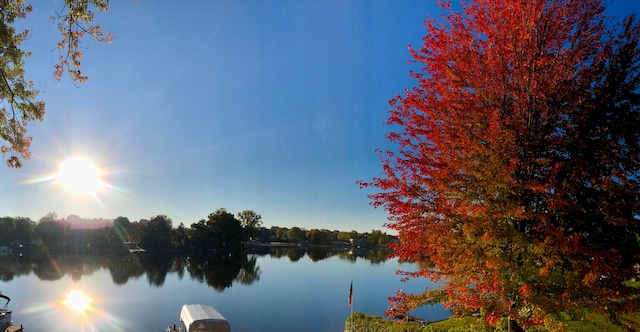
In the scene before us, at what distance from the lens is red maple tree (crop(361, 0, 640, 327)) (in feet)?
31.8

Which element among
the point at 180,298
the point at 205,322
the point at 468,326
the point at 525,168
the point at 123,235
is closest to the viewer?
the point at 525,168

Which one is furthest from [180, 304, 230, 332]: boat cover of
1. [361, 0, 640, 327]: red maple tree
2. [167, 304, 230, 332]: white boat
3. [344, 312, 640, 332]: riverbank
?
[361, 0, 640, 327]: red maple tree

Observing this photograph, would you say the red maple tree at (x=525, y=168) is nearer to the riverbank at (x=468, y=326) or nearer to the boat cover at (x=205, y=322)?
the riverbank at (x=468, y=326)

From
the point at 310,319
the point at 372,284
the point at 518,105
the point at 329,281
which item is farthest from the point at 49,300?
the point at 518,105

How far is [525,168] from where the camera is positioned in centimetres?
1083

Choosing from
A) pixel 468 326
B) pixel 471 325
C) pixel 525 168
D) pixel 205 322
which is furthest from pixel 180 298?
pixel 525 168

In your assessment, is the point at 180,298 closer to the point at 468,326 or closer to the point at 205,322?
the point at 205,322

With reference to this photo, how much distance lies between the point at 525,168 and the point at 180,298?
2463 inches

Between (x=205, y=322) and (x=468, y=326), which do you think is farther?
(x=205, y=322)

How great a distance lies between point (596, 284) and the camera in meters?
9.58

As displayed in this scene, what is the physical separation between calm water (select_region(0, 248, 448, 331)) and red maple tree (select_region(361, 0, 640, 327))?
37.3 metres

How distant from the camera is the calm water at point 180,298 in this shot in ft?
156

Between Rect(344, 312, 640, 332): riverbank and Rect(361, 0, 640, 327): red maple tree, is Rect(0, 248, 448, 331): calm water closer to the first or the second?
Rect(344, 312, 640, 332): riverbank

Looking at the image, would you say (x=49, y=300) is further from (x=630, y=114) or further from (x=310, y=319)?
(x=630, y=114)
